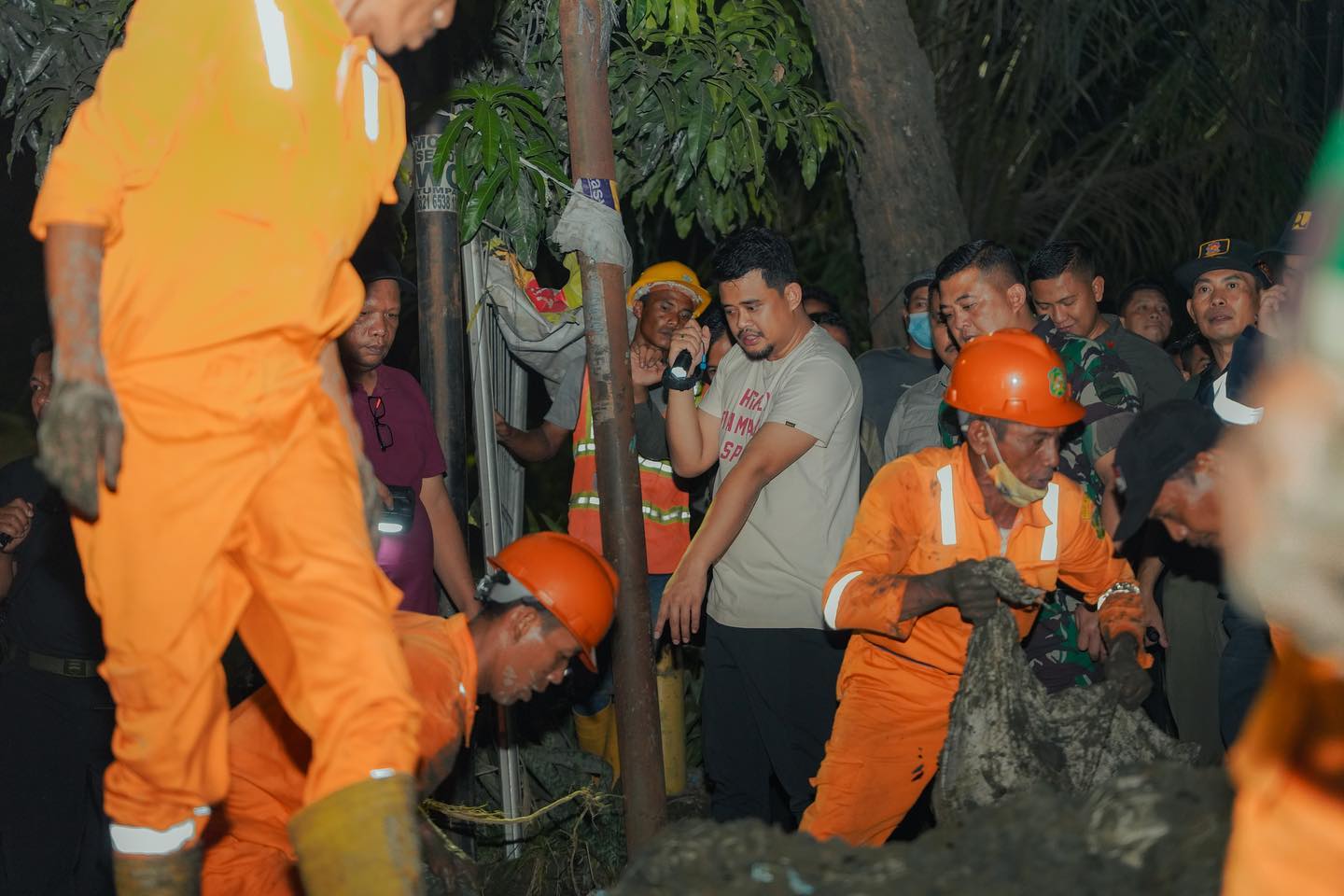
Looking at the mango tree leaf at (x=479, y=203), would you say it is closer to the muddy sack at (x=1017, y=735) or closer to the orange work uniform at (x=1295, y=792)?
the muddy sack at (x=1017, y=735)

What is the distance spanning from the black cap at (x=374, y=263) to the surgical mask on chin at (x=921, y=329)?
238cm

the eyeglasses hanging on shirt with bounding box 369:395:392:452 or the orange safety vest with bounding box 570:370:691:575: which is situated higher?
the eyeglasses hanging on shirt with bounding box 369:395:392:452

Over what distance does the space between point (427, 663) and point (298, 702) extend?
595 millimetres

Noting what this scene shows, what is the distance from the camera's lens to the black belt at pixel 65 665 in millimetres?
5242

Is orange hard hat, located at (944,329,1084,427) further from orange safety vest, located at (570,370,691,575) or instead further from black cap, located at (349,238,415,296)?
black cap, located at (349,238,415,296)

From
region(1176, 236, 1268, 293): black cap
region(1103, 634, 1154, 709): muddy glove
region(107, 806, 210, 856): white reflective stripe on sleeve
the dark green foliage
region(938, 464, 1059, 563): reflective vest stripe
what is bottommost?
region(1103, 634, 1154, 709): muddy glove

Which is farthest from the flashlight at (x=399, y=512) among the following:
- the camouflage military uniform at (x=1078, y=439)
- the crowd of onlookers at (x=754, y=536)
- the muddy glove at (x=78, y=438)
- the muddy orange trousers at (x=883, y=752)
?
the muddy glove at (x=78, y=438)

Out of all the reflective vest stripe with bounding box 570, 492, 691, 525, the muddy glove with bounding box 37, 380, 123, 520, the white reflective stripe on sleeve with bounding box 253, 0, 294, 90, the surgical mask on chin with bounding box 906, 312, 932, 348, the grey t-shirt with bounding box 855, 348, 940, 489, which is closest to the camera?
the muddy glove with bounding box 37, 380, 123, 520

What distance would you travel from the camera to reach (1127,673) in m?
4.26

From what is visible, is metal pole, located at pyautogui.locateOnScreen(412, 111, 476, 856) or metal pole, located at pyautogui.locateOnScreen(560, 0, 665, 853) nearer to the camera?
metal pole, located at pyautogui.locateOnScreen(560, 0, 665, 853)

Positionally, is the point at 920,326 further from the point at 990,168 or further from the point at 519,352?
the point at 990,168

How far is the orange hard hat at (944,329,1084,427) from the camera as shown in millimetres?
4277

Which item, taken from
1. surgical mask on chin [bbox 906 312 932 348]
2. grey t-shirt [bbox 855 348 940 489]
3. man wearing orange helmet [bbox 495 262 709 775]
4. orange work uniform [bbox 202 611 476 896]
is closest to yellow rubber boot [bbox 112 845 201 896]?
orange work uniform [bbox 202 611 476 896]

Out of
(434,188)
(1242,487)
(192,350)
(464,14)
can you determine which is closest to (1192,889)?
(1242,487)
